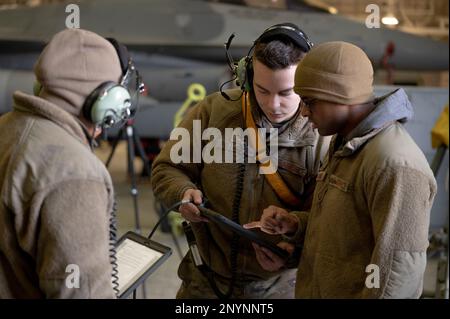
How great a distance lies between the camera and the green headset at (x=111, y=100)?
1.28 metres

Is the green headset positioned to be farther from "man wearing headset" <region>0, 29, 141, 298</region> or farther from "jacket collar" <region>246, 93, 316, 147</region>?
"jacket collar" <region>246, 93, 316, 147</region>

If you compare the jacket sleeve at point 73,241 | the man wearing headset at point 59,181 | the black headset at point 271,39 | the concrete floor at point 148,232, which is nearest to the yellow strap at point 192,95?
the concrete floor at point 148,232

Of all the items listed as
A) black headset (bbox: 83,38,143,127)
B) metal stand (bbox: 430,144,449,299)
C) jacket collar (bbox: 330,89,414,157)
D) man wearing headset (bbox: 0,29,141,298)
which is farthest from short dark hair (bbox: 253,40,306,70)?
metal stand (bbox: 430,144,449,299)

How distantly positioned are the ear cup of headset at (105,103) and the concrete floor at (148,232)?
78 centimetres

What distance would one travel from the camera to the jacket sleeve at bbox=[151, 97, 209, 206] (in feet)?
6.24

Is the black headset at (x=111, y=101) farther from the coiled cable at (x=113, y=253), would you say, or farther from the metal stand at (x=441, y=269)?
the metal stand at (x=441, y=269)

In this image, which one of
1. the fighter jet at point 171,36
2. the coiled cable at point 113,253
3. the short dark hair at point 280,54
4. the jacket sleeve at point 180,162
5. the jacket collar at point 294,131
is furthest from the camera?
the fighter jet at point 171,36

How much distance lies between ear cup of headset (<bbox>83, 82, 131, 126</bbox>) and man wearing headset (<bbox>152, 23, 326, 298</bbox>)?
478mm

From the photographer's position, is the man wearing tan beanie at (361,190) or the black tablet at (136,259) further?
the black tablet at (136,259)

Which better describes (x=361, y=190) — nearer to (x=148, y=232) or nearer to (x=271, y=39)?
(x=271, y=39)

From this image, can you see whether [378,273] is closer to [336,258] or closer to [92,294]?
[336,258]

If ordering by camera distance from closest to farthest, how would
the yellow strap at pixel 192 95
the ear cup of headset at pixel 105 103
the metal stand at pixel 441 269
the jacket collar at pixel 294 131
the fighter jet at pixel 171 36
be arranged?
the ear cup of headset at pixel 105 103
the jacket collar at pixel 294 131
the metal stand at pixel 441 269
the yellow strap at pixel 192 95
the fighter jet at pixel 171 36

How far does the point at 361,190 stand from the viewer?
1.39 metres
